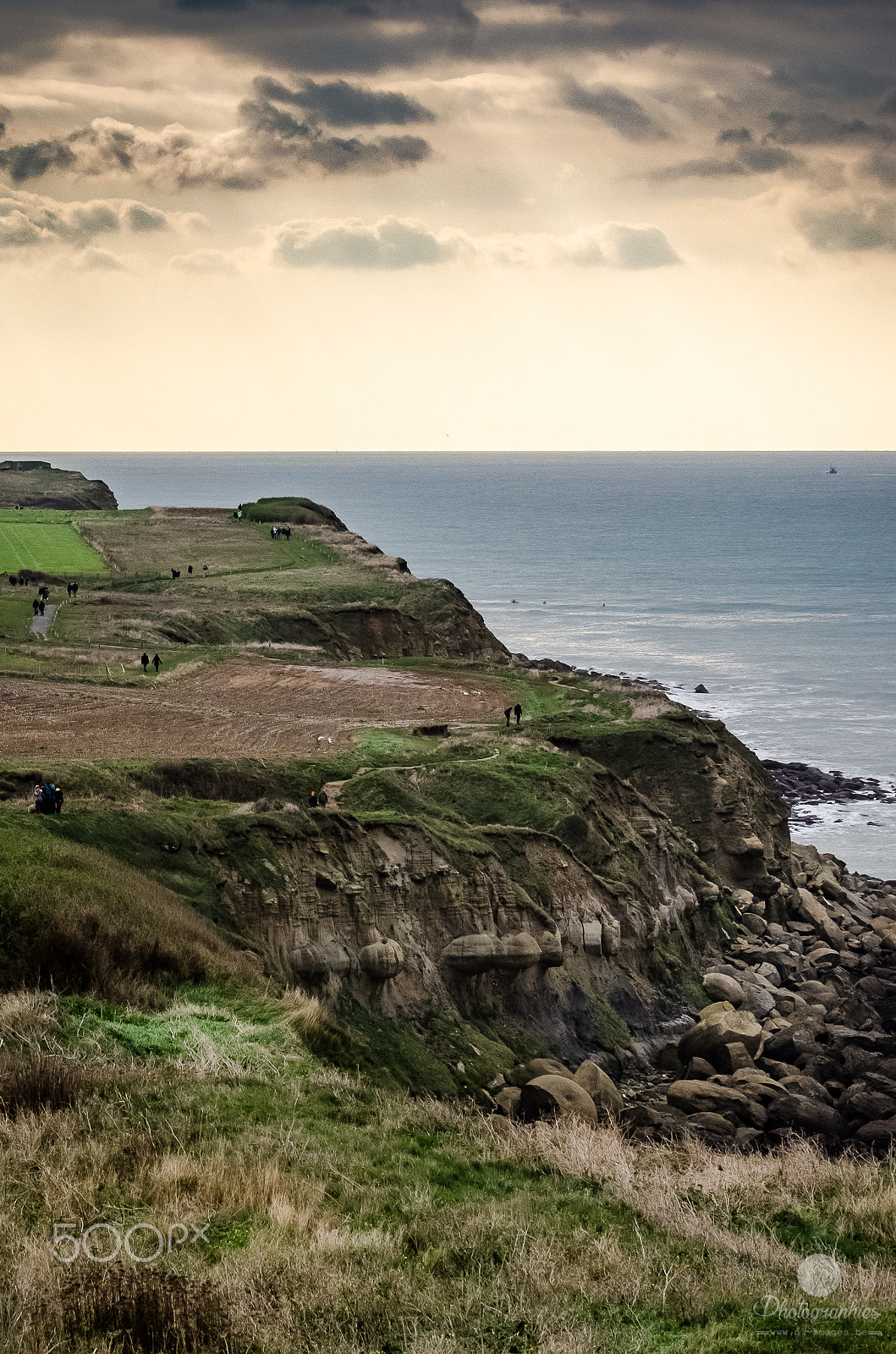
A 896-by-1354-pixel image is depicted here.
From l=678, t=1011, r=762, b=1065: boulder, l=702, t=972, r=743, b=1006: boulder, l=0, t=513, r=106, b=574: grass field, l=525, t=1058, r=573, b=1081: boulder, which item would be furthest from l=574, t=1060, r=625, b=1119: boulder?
l=0, t=513, r=106, b=574: grass field

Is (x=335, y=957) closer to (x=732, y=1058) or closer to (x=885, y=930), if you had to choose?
(x=732, y=1058)

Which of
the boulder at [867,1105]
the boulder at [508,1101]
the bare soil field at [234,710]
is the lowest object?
the boulder at [867,1105]

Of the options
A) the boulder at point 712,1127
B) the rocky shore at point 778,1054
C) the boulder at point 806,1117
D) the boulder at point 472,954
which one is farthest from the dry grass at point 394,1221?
the boulder at point 472,954

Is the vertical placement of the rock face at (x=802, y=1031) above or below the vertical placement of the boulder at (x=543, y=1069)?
below

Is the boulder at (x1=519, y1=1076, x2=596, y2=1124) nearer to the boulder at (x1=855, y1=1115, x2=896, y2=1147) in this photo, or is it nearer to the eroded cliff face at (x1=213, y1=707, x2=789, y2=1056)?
the eroded cliff face at (x1=213, y1=707, x2=789, y2=1056)

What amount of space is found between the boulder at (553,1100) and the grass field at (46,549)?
166 feet

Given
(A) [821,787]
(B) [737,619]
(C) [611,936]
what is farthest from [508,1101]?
(B) [737,619]

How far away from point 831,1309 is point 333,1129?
16.0 feet

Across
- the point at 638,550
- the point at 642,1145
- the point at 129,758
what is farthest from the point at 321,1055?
the point at 638,550

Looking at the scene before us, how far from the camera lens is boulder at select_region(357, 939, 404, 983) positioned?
66.0 feet

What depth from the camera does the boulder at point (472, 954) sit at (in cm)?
2194

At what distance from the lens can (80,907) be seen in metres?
14.5

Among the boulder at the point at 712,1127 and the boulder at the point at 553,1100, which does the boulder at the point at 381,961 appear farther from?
the boulder at the point at 712,1127

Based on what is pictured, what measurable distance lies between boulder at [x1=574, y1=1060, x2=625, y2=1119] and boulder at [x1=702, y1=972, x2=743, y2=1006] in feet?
26.9
